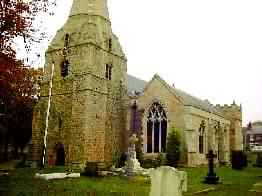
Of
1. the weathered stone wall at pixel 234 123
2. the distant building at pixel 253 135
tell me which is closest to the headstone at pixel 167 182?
the weathered stone wall at pixel 234 123

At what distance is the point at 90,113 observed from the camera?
1203 inches

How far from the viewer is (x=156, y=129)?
34.6 metres

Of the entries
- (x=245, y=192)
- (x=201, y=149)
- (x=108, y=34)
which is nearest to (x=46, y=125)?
(x=108, y=34)

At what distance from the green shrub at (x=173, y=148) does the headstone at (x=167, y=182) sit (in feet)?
73.0

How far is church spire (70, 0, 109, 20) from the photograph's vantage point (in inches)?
1347

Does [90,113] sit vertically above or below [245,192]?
above

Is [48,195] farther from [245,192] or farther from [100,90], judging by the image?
[100,90]

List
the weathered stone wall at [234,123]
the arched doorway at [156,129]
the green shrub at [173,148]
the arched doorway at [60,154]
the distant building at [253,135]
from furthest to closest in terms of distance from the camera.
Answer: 1. the distant building at [253,135]
2. the weathered stone wall at [234,123]
3. the arched doorway at [156,129]
4. the arched doorway at [60,154]
5. the green shrub at [173,148]

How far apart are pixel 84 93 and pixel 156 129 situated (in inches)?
344

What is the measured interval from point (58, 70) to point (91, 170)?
568 inches

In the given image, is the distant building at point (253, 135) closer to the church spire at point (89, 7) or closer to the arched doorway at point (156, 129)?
the arched doorway at point (156, 129)

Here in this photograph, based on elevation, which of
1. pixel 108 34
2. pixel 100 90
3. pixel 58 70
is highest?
pixel 108 34

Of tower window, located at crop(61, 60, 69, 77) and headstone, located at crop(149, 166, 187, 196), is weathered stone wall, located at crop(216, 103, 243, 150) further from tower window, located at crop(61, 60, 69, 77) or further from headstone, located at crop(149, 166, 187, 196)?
headstone, located at crop(149, 166, 187, 196)

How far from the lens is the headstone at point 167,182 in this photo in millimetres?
8953
